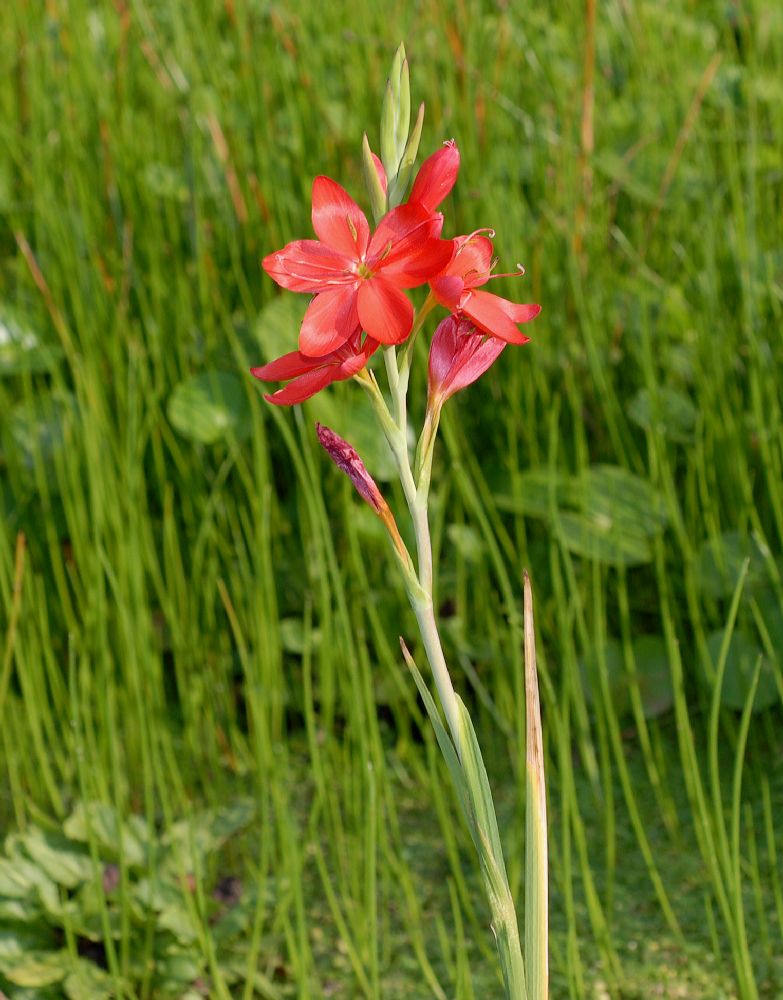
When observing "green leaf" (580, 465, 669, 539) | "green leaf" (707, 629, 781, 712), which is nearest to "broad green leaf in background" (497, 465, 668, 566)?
"green leaf" (580, 465, 669, 539)

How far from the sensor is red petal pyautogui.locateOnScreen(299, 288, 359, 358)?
0.49m

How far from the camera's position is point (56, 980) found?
1.02 meters

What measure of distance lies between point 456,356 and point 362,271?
0.25 feet

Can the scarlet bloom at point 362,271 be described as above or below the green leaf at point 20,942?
above

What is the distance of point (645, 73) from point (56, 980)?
5.88ft

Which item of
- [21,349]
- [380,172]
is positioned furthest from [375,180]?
[21,349]

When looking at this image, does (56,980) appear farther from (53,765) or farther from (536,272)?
(536,272)

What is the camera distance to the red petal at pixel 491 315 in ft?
1.67

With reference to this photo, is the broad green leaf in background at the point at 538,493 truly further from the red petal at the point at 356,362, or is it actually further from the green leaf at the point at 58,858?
the red petal at the point at 356,362

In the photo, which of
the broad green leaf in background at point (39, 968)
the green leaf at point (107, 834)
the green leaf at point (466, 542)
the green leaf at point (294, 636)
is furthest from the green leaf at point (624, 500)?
the broad green leaf in background at point (39, 968)

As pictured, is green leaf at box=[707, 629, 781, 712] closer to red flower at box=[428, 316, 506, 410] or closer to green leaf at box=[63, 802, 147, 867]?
green leaf at box=[63, 802, 147, 867]


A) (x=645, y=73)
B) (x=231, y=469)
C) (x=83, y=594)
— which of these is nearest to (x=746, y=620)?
(x=231, y=469)

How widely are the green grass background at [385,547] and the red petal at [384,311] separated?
0.48m

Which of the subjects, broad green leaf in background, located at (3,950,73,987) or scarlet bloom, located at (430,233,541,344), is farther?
broad green leaf in background, located at (3,950,73,987)
